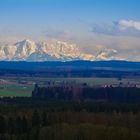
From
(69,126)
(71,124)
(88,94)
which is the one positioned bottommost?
(71,124)

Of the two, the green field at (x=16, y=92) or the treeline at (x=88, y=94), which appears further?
the green field at (x=16, y=92)

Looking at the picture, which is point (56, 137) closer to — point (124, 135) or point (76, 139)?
point (76, 139)

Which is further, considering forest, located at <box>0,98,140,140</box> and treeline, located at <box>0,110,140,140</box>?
forest, located at <box>0,98,140,140</box>

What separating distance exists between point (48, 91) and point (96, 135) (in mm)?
63242

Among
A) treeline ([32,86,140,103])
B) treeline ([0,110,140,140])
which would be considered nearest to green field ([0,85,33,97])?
treeline ([32,86,140,103])

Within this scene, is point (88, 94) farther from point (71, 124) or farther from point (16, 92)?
point (71, 124)

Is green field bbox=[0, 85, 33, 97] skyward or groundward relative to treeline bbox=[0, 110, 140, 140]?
skyward

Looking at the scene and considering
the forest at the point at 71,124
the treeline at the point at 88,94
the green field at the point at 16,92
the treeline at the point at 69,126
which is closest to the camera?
the treeline at the point at 69,126

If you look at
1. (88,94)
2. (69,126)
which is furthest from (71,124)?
(88,94)

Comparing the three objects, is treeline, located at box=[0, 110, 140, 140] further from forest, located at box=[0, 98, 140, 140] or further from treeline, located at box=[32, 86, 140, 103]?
treeline, located at box=[32, 86, 140, 103]

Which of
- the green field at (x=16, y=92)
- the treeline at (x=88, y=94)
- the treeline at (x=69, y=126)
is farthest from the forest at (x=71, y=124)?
the green field at (x=16, y=92)

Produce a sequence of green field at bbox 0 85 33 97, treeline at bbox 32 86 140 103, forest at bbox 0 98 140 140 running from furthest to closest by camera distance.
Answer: green field at bbox 0 85 33 97, treeline at bbox 32 86 140 103, forest at bbox 0 98 140 140

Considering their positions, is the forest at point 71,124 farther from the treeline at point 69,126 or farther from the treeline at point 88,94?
the treeline at point 88,94

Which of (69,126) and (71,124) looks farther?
(71,124)
